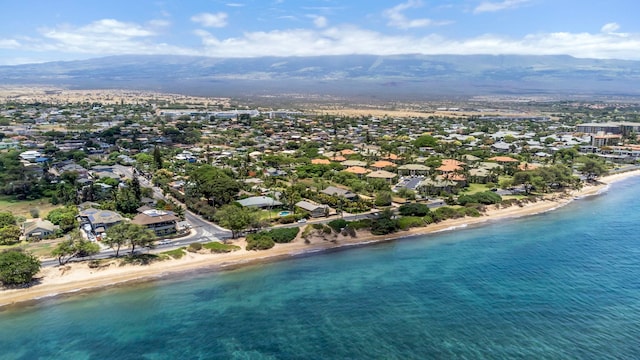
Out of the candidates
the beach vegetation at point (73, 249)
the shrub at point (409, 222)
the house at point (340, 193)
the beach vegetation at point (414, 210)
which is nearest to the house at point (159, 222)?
the beach vegetation at point (73, 249)

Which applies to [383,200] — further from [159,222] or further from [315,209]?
[159,222]

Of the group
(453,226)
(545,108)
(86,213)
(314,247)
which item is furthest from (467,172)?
(545,108)

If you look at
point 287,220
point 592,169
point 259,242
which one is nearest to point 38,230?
point 259,242

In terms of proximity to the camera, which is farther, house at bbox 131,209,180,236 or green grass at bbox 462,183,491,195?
green grass at bbox 462,183,491,195

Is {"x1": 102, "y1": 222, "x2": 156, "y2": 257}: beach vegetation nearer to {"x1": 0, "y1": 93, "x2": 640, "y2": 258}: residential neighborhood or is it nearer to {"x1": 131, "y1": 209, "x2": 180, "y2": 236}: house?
{"x1": 131, "y1": 209, "x2": 180, "y2": 236}: house

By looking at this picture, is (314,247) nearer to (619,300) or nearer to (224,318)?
(224,318)

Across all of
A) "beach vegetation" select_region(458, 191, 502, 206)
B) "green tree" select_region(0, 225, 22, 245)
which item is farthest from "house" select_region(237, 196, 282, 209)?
"beach vegetation" select_region(458, 191, 502, 206)
